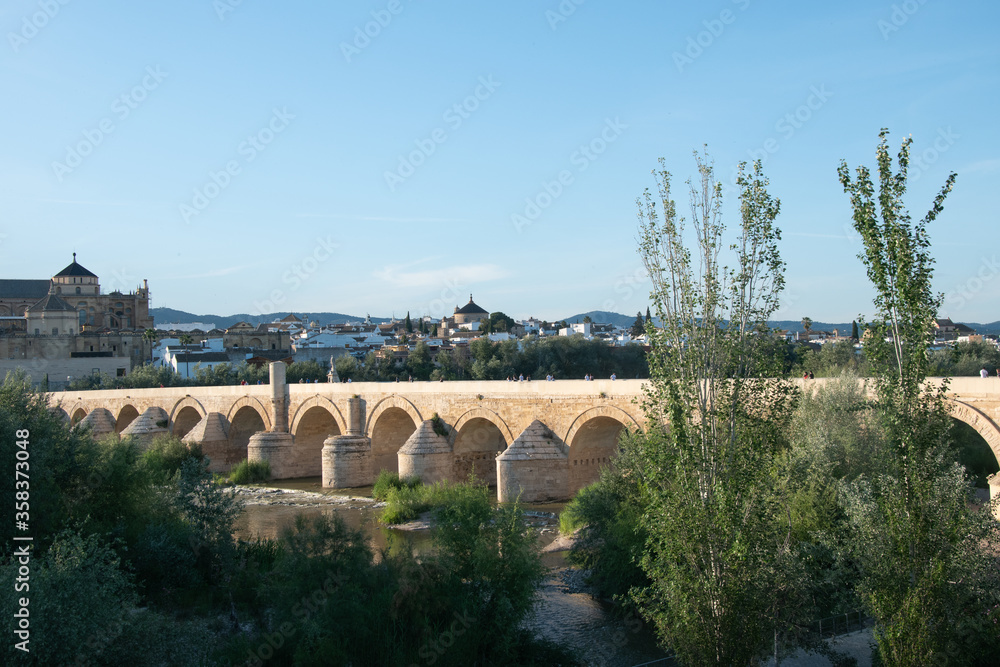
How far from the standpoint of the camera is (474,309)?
295 ft

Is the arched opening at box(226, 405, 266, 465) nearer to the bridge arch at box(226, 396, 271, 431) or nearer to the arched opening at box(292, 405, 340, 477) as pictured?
the bridge arch at box(226, 396, 271, 431)

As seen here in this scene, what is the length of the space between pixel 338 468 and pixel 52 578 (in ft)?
48.3

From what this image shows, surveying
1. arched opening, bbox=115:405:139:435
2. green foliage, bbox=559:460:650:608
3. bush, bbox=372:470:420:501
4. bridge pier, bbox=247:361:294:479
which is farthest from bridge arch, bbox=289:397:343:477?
green foliage, bbox=559:460:650:608

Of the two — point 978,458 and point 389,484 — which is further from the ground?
point 978,458

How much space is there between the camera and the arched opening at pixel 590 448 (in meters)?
16.7

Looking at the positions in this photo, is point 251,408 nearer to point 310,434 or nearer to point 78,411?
point 310,434

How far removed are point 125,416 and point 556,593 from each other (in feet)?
85.9

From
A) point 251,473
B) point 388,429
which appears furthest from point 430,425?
point 251,473

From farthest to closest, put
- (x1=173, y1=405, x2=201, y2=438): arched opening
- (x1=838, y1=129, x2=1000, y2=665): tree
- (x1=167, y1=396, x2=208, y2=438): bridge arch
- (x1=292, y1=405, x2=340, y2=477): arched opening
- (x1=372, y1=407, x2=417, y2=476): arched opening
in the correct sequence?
1. (x1=173, y1=405, x2=201, y2=438): arched opening
2. (x1=167, y1=396, x2=208, y2=438): bridge arch
3. (x1=292, y1=405, x2=340, y2=477): arched opening
4. (x1=372, y1=407, x2=417, y2=476): arched opening
5. (x1=838, y1=129, x2=1000, y2=665): tree

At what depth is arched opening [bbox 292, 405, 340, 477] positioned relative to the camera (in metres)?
24.2

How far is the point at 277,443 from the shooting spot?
78.4 feet

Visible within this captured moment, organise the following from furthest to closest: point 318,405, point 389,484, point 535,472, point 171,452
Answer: point 318,405 → point 171,452 → point 389,484 → point 535,472

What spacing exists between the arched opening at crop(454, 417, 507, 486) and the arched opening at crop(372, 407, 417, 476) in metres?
2.30

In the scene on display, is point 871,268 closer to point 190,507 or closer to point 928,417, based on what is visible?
point 928,417
